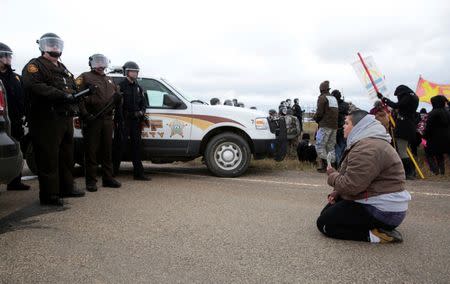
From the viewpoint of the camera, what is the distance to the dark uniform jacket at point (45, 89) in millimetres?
4848

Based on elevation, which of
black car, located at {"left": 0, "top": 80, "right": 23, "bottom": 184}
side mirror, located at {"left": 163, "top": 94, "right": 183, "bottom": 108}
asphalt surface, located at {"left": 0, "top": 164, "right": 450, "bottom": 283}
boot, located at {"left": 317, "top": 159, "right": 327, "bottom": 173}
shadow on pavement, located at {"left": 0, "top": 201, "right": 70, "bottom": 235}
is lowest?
shadow on pavement, located at {"left": 0, "top": 201, "right": 70, "bottom": 235}

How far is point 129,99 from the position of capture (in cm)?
709

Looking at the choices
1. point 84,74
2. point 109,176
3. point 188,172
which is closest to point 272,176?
point 188,172

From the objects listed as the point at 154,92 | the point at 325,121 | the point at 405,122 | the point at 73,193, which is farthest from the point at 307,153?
the point at 73,193

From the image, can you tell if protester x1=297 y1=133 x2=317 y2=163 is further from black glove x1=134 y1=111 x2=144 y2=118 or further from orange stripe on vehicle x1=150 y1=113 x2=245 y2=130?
black glove x1=134 y1=111 x2=144 y2=118

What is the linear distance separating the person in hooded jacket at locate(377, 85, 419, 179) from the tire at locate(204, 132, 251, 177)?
9.86 ft

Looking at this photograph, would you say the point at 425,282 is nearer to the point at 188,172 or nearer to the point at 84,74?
the point at 84,74

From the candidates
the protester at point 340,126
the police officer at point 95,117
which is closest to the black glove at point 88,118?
the police officer at point 95,117

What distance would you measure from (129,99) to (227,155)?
209 cm

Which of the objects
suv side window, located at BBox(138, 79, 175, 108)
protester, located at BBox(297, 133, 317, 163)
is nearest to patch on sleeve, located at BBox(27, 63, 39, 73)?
suv side window, located at BBox(138, 79, 175, 108)

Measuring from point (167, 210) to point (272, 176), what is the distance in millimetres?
3566

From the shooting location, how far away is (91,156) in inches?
245

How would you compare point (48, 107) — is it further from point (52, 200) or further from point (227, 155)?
point (227, 155)

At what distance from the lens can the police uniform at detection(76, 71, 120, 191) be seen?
6.17m
